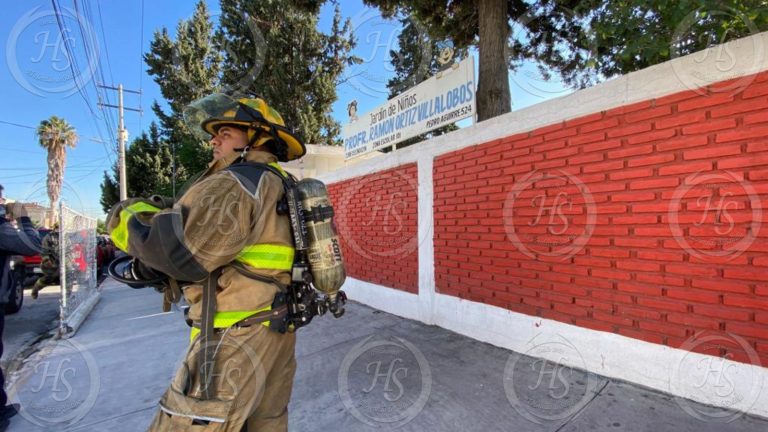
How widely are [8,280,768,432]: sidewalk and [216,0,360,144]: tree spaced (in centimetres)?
1411

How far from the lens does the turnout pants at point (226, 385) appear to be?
1.34 metres

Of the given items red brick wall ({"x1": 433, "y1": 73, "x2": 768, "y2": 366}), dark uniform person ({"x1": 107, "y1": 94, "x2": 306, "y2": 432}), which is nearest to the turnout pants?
dark uniform person ({"x1": 107, "y1": 94, "x2": 306, "y2": 432})

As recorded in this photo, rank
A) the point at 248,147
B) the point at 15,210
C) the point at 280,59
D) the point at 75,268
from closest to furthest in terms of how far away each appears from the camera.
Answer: the point at 248,147 → the point at 15,210 → the point at 75,268 → the point at 280,59

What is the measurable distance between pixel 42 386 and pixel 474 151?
4828 millimetres

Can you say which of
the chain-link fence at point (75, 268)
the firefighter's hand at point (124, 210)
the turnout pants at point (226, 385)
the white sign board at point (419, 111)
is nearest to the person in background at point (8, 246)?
the chain-link fence at point (75, 268)

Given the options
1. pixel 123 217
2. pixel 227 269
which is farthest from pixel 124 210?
pixel 227 269

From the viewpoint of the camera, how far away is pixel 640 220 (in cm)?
259

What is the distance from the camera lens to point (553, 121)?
316 cm

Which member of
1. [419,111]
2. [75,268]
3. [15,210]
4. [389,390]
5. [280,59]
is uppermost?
[280,59]

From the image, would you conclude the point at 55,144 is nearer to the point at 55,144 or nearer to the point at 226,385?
the point at 55,144

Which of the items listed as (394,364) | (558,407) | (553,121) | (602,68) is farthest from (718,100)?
(602,68)

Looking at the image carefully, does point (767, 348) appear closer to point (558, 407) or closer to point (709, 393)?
point (709, 393)

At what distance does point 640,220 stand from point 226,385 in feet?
9.19

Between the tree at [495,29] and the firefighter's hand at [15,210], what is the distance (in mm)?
5776
